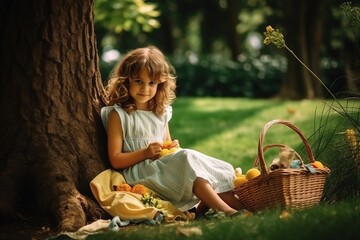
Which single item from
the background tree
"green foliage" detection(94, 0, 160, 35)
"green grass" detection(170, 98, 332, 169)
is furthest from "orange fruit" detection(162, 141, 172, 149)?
the background tree

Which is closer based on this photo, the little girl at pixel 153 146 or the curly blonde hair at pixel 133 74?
the little girl at pixel 153 146

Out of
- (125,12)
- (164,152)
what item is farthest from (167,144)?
(125,12)

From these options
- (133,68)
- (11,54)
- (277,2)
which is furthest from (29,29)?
(277,2)

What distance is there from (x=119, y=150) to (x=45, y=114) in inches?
26.8

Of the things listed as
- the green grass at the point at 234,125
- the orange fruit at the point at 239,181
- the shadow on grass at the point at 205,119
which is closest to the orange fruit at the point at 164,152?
the orange fruit at the point at 239,181

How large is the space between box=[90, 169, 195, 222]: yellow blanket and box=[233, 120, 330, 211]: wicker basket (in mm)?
559

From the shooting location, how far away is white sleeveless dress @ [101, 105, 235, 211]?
4.29 metres

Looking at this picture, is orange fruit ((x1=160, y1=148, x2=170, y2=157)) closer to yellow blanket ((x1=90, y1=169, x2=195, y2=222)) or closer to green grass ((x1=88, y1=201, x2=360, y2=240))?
yellow blanket ((x1=90, y1=169, x2=195, y2=222))

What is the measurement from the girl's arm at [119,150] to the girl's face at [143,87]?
0.25 meters

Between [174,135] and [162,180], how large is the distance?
4.19 meters

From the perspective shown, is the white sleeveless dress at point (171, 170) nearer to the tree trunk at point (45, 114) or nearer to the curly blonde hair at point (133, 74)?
the curly blonde hair at point (133, 74)

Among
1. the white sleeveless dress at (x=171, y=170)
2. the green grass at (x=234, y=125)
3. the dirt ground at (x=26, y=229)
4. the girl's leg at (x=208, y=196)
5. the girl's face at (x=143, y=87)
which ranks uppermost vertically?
the girl's face at (x=143, y=87)

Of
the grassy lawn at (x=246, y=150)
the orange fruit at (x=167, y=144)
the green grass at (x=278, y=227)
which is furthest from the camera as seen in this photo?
the orange fruit at (x=167, y=144)

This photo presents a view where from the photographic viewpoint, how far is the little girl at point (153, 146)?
4.28 m
